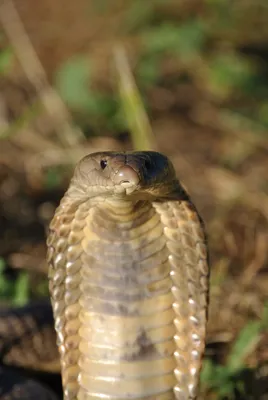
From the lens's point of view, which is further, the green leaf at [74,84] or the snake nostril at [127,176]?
the green leaf at [74,84]

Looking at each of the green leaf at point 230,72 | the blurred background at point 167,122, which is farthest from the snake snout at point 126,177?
the green leaf at point 230,72

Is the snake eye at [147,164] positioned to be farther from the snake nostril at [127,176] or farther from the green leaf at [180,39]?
the green leaf at [180,39]

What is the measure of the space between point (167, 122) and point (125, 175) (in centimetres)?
414

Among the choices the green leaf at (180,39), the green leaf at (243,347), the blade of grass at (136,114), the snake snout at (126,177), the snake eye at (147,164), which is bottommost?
the green leaf at (243,347)

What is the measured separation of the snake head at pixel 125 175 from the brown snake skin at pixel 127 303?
182 millimetres

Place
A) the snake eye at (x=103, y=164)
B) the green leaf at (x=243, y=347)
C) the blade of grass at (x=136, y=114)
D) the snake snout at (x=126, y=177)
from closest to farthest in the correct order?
the snake snout at (x=126, y=177), the snake eye at (x=103, y=164), the green leaf at (x=243, y=347), the blade of grass at (x=136, y=114)

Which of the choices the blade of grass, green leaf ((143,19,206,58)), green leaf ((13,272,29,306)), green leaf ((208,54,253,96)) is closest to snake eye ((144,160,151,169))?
green leaf ((13,272,29,306))

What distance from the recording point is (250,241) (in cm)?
486

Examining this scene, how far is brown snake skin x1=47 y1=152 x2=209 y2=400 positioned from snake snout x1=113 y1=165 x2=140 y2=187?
0.35 m

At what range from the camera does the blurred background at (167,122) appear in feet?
13.3

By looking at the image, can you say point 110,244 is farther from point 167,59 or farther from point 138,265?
point 167,59

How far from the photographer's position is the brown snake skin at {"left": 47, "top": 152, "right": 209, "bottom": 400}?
286 centimetres

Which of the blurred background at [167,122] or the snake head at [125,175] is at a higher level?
the blurred background at [167,122]

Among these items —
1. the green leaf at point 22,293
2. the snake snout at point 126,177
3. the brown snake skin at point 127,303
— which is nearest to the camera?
the snake snout at point 126,177
